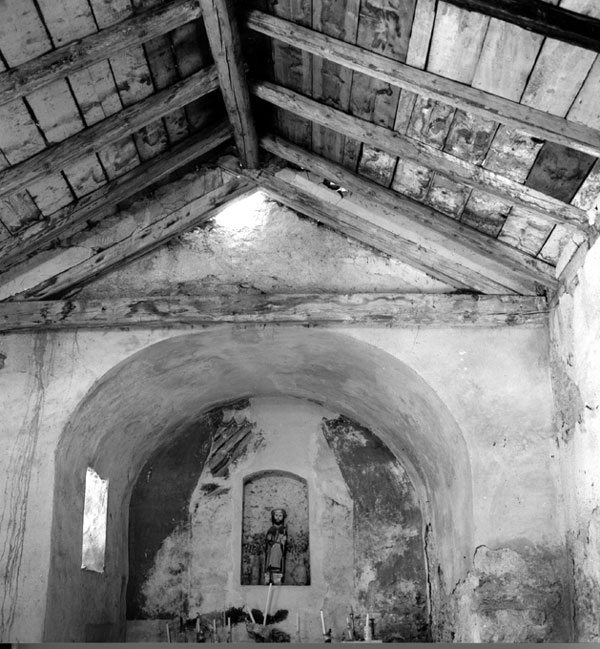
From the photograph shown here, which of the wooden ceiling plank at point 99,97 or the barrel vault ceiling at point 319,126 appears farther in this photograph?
the wooden ceiling plank at point 99,97

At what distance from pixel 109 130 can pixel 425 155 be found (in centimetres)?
219

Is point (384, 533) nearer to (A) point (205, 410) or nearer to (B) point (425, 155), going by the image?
(A) point (205, 410)

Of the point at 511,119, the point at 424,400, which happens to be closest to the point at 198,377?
the point at 424,400

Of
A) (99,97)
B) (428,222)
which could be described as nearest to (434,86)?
(428,222)

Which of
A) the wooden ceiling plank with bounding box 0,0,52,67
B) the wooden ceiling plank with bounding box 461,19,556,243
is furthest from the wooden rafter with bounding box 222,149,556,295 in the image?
the wooden ceiling plank with bounding box 0,0,52,67

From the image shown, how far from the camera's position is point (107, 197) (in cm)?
619

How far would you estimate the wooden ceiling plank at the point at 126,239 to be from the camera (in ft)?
20.9

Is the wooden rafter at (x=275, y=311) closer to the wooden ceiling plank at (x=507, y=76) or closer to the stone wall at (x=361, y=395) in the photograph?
the stone wall at (x=361, y=395)

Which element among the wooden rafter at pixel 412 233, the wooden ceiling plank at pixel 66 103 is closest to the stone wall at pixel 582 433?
the wooden rafter at pixel 412 233

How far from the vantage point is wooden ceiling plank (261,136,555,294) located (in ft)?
19.8

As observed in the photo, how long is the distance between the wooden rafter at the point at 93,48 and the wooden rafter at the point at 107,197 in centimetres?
141

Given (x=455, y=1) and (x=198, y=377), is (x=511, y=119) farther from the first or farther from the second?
(x=198, y=377)

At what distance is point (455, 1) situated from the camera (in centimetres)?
425

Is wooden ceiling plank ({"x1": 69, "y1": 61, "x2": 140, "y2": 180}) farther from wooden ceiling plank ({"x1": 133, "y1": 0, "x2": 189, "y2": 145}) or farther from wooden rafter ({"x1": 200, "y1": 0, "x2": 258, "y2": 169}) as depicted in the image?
wooden rafter ({"x1": 200, "y1": 0, "x2": 258, "y2": 169})
